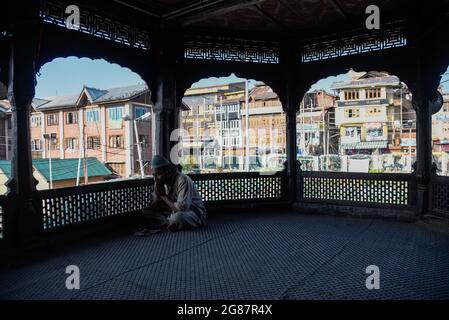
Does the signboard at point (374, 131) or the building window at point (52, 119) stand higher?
the building window at point (52, 119)

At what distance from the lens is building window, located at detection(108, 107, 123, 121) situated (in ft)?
79.9

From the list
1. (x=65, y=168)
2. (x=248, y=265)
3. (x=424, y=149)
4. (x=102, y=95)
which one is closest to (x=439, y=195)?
(x=424, y=149)

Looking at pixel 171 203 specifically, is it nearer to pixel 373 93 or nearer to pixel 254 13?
pixel 254 13

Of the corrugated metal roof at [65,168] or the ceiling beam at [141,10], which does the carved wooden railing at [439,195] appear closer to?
the ceiling beam at [141,10]

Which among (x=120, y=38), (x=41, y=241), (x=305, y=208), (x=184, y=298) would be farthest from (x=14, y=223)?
(x=305, y=208)

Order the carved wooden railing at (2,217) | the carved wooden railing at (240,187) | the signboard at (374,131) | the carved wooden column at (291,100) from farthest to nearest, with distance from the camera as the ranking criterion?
the signboard at (374,131), the carved wooden column at (291,100), the carved wooden railing at (240,187), the carved wooden railing at (2,217)

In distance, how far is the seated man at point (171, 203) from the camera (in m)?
4.71

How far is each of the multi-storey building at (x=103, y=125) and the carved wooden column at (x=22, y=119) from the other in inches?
798

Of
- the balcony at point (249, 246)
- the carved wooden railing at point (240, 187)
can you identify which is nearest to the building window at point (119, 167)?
the carved wooden railing at point (240, 187)

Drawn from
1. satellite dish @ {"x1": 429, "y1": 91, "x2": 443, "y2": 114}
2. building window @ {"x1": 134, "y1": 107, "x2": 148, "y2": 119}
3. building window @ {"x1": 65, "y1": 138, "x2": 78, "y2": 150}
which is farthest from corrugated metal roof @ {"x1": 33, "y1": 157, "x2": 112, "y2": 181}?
satellite dish @ {"x1": 429, "y1": 91, "x2": 443, "y2": 114}

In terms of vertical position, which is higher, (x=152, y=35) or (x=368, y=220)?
(x=152, y=35)

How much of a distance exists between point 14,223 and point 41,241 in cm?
37
